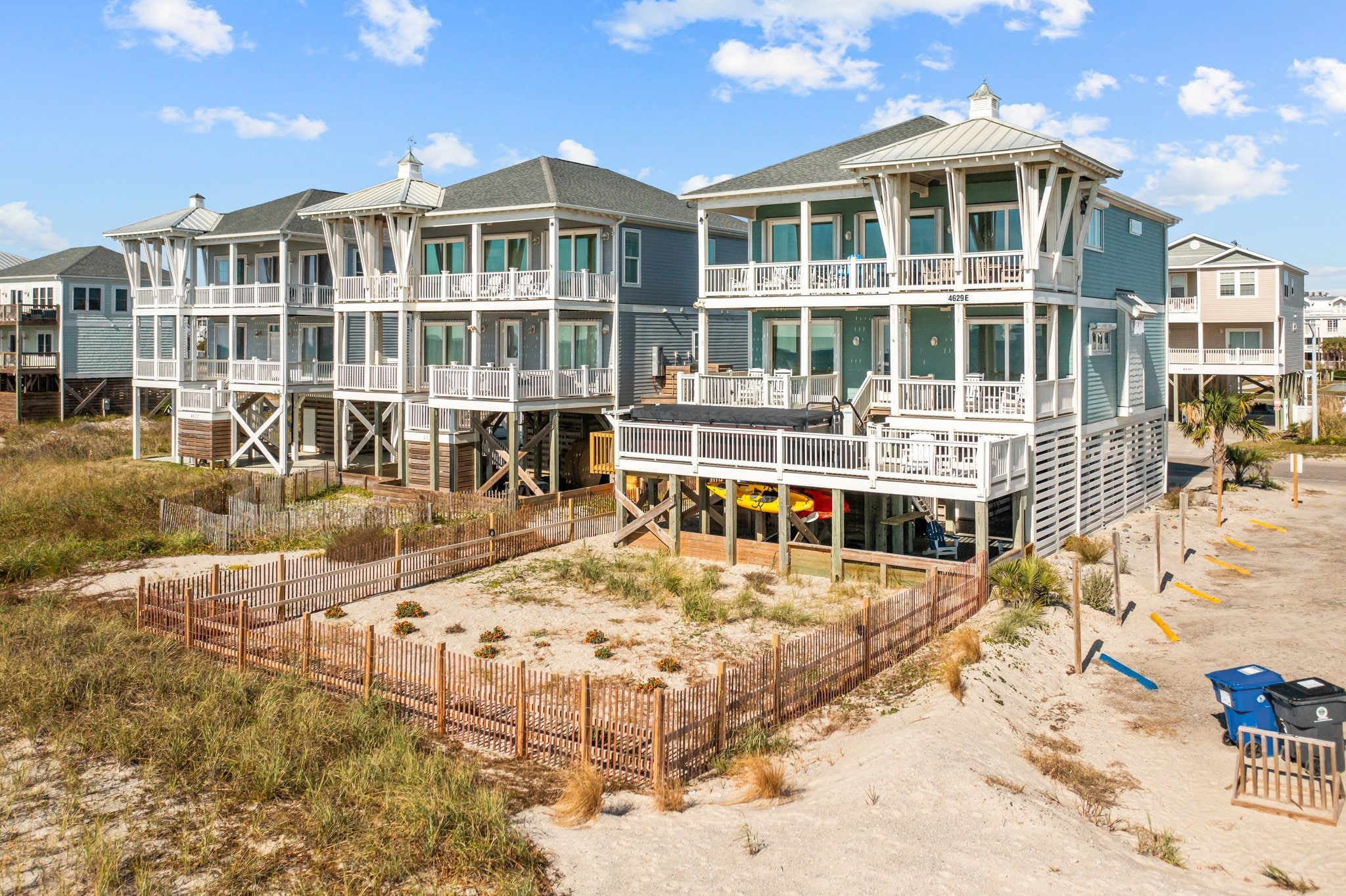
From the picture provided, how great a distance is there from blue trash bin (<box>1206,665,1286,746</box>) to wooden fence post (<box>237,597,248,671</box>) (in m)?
14.8

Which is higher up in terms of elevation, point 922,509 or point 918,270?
point 918,270

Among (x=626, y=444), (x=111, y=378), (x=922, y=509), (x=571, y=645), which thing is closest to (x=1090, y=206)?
(x=922, y=509)

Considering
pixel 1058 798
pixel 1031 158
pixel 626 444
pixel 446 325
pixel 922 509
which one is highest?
pixel 1031 158

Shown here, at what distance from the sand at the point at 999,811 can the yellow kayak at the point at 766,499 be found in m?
5.55

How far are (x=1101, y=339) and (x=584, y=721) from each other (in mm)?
20499

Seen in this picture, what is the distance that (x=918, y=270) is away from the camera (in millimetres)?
25797

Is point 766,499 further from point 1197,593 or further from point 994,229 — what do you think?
point 1197,593

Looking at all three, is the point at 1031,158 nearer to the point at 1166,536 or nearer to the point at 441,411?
the point at 1166,536

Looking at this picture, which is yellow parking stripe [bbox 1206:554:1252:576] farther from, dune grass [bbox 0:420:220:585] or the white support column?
dune grass [bbox 0:420:220:585]

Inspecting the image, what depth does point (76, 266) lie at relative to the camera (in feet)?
185

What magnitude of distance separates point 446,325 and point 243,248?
11.5m

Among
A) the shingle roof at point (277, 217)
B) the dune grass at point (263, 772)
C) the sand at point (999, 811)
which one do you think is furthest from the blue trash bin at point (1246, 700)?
the shingle roof at point (277, 217)

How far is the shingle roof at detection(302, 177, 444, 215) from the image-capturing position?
112 ft

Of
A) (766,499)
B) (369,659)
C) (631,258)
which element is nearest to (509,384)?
(631,258)
